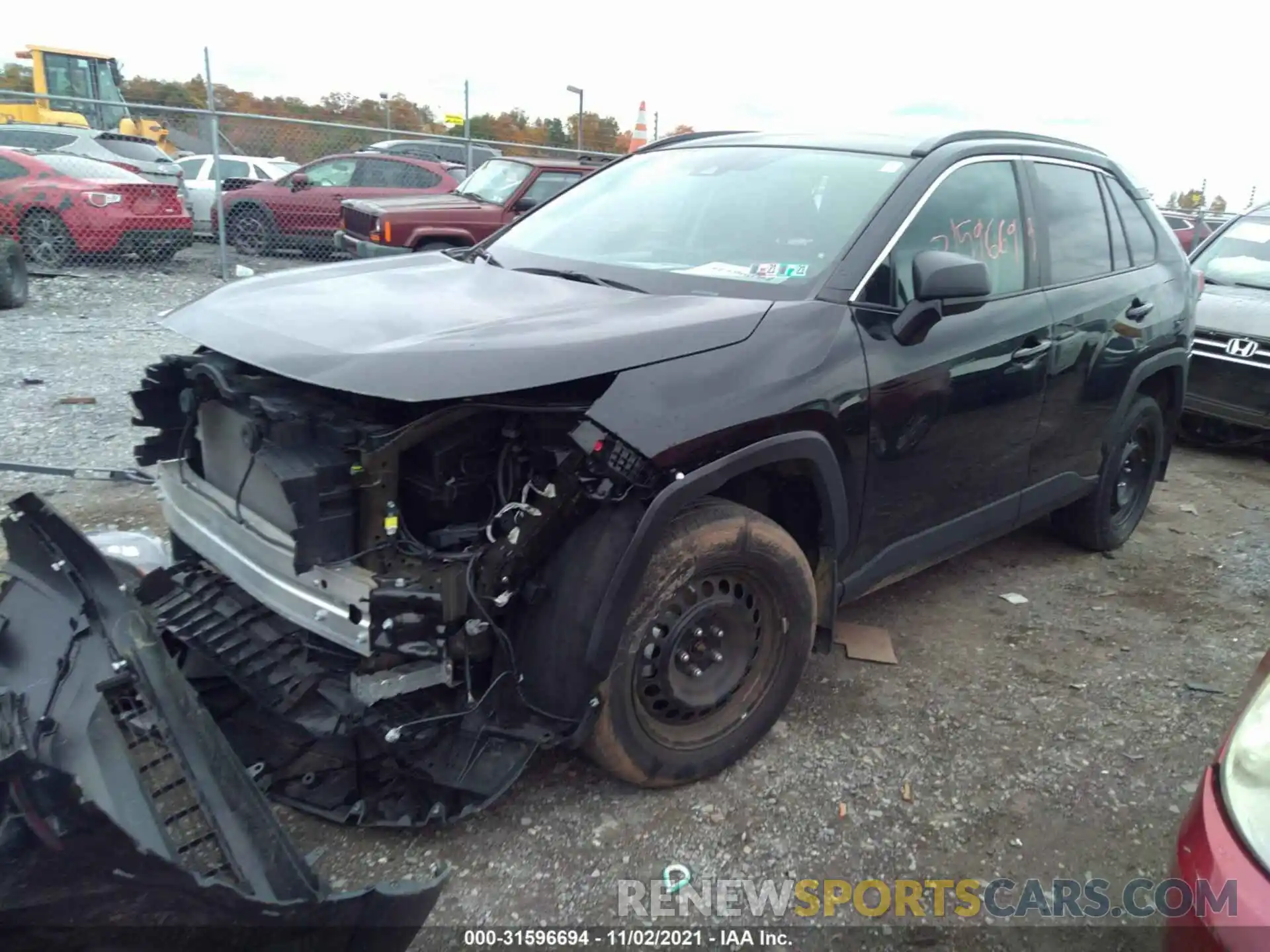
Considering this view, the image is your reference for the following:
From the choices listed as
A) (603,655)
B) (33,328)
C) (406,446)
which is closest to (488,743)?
(603,655)

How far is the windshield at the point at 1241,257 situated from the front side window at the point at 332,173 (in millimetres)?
11113

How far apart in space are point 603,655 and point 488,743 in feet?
1.35

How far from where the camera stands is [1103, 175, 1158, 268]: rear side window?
448 cm

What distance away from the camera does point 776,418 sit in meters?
2.70

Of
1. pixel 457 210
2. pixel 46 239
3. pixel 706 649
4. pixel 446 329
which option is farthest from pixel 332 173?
pixel 706 649

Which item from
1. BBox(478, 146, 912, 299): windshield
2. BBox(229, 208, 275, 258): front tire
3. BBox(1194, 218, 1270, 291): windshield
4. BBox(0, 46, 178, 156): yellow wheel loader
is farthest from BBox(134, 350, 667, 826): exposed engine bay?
BBox(0, 46, 178, 156): yellow wheel loader

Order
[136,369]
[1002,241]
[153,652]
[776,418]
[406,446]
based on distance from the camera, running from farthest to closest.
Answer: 1. [136,369]
2. [1002,241]
3. [776,418]
4. [406,446]
5. [153,652]

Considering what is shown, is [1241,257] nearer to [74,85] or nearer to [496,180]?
[496,180]

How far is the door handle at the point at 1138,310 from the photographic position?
429cm

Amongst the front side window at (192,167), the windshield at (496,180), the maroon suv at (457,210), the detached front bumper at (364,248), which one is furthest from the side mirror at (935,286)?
the front side window at (192,167)

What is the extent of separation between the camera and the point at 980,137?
370 centimetres

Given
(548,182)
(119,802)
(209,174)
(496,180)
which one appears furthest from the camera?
(209,174)

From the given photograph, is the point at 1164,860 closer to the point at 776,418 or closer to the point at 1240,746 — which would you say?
the point at 1240,746

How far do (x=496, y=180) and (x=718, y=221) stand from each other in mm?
9054
